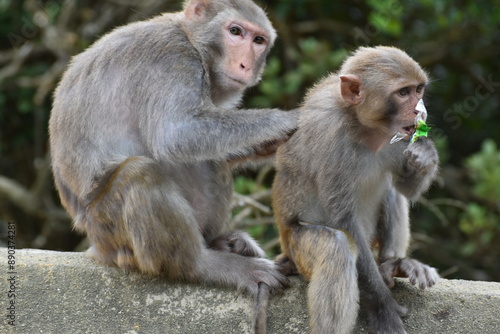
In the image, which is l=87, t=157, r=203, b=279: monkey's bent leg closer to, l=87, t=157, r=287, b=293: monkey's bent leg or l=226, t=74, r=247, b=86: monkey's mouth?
l=87, t=157, r=287, b=293: monkey's bent leg

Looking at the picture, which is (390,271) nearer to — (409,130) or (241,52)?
(409,130)

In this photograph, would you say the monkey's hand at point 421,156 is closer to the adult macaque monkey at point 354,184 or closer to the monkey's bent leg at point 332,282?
the adult macaque monkey at point 354,184

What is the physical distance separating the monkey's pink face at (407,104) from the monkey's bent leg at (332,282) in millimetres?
606

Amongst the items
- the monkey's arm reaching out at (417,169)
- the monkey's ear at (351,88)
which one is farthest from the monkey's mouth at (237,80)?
the monkey's arm reaching out at (417,169)

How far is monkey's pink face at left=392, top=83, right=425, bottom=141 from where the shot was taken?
365 cm

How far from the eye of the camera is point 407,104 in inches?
144

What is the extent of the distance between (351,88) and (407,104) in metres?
0.29

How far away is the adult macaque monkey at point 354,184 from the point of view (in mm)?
3520

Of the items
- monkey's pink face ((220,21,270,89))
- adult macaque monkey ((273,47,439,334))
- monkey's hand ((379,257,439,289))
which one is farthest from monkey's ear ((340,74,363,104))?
monkey's hand ((379,257,439,289))

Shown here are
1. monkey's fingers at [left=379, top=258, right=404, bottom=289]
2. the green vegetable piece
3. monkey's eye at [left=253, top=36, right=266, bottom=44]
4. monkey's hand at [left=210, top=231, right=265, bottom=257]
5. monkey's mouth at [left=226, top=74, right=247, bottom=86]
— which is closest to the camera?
the green vegetable piece

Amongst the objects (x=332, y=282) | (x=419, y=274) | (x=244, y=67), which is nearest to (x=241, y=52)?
(x=244, y=67)

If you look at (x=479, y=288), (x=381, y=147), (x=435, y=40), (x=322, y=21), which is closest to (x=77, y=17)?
(x=322, y=21)

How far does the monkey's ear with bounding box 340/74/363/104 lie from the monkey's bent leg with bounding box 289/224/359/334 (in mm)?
654

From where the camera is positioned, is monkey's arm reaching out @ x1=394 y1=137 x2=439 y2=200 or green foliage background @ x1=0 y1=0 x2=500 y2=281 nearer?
monkey's arm reaching out @ x1=394 y1=137 x2=439 y2=200
